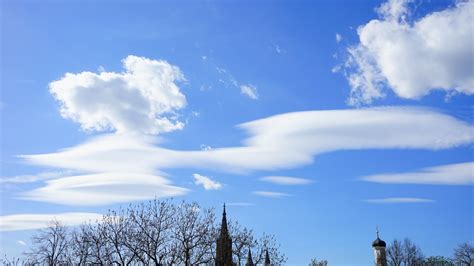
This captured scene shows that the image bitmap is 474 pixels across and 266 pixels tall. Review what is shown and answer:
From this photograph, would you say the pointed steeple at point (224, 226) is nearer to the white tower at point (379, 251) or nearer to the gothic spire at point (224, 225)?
the gothic spire at point (224, 225)

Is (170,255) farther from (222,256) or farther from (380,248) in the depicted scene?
(380,248)

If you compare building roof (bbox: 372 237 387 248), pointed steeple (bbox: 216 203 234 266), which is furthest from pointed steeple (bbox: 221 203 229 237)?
building roof (bbox: 372 237 387 248)

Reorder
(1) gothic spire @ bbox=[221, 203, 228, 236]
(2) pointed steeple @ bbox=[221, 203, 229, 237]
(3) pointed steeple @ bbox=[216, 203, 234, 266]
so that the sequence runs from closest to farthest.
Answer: (3) pointed steeple @ bbox=[216, 203, 234, 266] → (2) pointed steeple @ bbox=[221, 203, 229, 237] → (1) gothic spire @ bbox=[221, 203, 228, 236]

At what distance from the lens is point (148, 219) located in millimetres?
38594

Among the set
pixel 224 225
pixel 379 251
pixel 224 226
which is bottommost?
pixel 379 251

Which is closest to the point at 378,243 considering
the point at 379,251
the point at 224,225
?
the point at 379,251

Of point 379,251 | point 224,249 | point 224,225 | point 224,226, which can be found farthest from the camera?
point 379,251

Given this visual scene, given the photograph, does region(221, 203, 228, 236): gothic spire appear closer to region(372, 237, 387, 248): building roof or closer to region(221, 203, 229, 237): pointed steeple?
region(221, 203, 229, 237): pointed steeple

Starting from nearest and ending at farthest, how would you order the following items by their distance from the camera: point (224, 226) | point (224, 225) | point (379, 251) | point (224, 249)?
1. point (224, 249)
2. point (224, 226)
3. point (224, 225)
4. point (379, 251)

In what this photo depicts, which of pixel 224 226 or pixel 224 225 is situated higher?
pixel 224 225

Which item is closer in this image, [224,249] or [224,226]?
[224,249]

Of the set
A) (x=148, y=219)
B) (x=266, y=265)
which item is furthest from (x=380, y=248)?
(x=148, y=219)

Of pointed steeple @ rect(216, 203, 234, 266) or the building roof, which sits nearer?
pointed steeple @ rect(216, 203, 234, 266)

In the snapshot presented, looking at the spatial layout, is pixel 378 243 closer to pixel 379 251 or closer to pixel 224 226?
pixel 379 251
